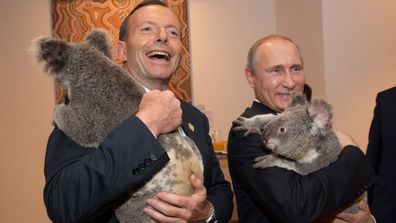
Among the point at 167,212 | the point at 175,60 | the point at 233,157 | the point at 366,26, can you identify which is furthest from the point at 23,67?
the point at 366,26

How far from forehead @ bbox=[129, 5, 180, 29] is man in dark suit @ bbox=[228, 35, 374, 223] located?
44 cm

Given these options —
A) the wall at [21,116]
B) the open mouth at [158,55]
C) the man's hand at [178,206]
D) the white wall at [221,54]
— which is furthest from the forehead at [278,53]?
the wall at [21,116]

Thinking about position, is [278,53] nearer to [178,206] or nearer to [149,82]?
[149,82]

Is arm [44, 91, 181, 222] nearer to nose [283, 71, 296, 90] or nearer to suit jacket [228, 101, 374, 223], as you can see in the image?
suit jacket [228, 101, 374, 223]

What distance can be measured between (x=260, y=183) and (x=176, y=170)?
413mm

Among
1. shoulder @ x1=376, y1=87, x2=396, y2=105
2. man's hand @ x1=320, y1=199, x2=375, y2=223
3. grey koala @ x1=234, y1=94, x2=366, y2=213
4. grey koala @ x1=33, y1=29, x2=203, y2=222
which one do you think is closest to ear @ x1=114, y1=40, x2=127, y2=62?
grey koala @ x1=33, y1=29, x2=203, y2=222

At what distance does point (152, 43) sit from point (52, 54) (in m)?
0.48

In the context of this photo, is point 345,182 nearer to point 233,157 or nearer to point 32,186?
point 233,157

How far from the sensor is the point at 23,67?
3.91m

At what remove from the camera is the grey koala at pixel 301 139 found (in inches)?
53.6

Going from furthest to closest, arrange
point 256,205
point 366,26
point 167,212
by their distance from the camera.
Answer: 1. point 366,26
2. point 256,205
3. point 167,212

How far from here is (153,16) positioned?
157 cm

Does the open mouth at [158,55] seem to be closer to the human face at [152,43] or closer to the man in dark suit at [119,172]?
the human face at [152,43]

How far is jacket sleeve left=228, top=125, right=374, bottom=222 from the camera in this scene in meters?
1.31
